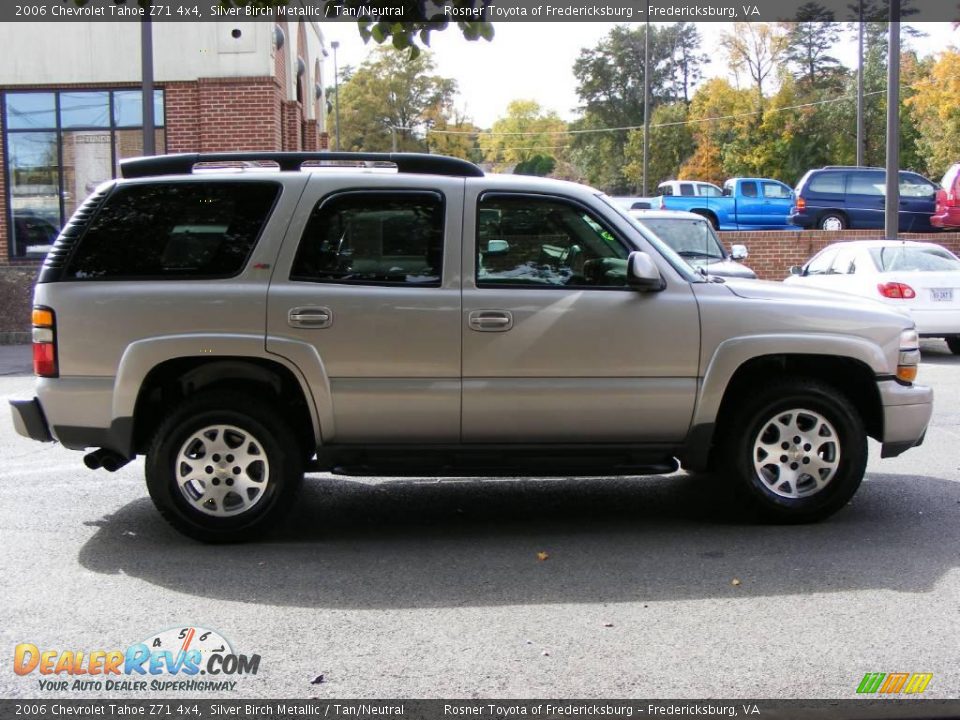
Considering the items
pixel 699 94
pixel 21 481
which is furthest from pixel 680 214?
pixel 699 94

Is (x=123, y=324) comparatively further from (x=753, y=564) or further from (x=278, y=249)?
(x=753, y=564)

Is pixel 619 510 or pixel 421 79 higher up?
pixel 421 79

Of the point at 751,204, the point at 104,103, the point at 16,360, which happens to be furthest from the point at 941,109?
the point at 16,360

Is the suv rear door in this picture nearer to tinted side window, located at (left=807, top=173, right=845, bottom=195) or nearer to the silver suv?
the silver suv

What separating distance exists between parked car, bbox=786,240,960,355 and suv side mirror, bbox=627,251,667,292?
838 centimetres

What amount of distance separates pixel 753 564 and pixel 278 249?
117 inches

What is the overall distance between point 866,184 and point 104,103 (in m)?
18.2

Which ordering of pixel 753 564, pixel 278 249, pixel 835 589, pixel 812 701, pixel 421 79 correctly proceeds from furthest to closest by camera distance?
pixel 421 79 < pixel 278 249 < pixel 753 564 < pixel 835 589 < pixel 812 701

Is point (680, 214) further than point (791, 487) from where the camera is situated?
Yes

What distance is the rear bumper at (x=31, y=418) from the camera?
5.66 meters

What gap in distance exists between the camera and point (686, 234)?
15344mm

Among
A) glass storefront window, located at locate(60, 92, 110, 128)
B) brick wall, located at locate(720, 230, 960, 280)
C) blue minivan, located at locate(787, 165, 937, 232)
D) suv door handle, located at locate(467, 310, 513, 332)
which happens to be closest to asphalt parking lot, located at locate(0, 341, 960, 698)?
suv door handle, located at locate(467, 310, 513, 332)

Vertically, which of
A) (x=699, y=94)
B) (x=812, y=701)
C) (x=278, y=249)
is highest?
(x=699, y=94)

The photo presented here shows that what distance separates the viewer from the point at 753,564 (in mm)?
5309
